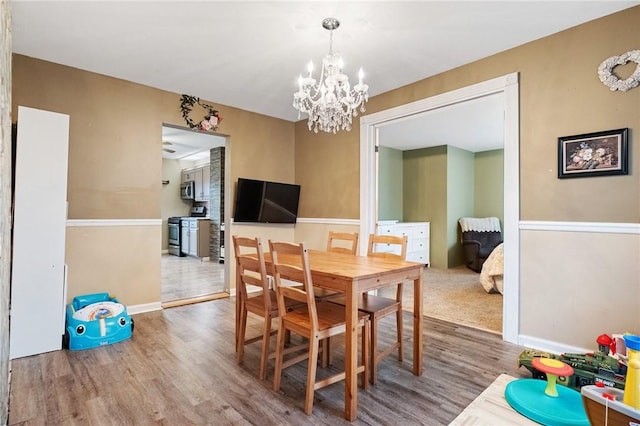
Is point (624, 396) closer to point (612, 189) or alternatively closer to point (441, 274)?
point (612, 189)

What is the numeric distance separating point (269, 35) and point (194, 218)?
5.66 metres

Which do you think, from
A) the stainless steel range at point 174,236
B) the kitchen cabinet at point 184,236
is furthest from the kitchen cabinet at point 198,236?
the stainless steel range at point 174,236

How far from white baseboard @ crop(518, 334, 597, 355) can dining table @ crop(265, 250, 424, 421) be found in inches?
45.3

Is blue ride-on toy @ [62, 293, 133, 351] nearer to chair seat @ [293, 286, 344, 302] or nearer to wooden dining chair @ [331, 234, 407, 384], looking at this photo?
chair seat @ [293, 286, 344, 302]

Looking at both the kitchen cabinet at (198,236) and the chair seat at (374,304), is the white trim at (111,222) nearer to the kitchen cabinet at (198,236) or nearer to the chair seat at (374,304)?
the chair seat at (374,304)

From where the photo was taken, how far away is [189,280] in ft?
17.4

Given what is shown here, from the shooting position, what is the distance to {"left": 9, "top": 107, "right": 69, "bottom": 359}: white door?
255 cm

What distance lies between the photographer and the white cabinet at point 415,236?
603 cm

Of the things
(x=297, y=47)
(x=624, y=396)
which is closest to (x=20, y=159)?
(x=297, y=47)

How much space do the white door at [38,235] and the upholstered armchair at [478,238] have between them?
19.7 ft

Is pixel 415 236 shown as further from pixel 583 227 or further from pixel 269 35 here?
pixel 269 35

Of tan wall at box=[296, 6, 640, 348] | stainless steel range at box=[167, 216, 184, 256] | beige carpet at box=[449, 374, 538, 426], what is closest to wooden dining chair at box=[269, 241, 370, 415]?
beige carpet at box=[449, 374, 538, 426]

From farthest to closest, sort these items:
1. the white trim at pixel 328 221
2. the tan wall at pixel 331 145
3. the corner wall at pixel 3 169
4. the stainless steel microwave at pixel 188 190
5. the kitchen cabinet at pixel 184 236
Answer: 1. the stainless steel microwave at pixel 188 190
2. the kitchen cabinet at pixel 184 236
3. the white trim at pixel 328 221
4. the tan wall at pixel 331 145
5. the corner wall at pixel 3 169

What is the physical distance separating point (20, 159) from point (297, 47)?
2.39 metres
